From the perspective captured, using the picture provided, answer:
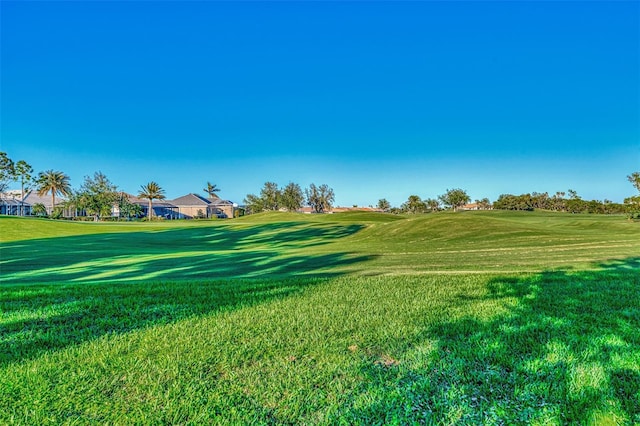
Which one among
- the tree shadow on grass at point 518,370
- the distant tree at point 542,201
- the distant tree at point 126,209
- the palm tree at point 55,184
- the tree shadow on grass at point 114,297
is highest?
the palm tree at point 55,184

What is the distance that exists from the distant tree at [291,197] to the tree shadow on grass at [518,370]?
78723 mm

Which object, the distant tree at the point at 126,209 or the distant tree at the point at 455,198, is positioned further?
the distant tree at the point at 126,209

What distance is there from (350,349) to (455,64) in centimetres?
4468

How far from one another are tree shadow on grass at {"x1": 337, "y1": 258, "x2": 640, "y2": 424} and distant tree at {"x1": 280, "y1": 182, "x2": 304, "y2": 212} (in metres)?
78.7

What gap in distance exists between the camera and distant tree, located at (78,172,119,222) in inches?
2539

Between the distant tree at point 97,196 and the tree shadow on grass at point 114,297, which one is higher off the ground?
the distant tree at point 97,196

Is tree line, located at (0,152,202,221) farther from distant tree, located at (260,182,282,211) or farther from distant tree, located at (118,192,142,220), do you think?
distant tree, located at (260,182,282,211)

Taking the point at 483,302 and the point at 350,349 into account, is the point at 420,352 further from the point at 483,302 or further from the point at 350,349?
the point at 483,302

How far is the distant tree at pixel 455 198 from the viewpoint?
6287 centimetres

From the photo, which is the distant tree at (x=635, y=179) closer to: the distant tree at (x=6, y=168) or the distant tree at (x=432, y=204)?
the distant tree at (x=432, y=204)

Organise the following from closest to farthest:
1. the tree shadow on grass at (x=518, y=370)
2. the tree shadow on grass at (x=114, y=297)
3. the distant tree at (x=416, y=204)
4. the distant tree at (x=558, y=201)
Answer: the tree shadow on grass at (x=518, y=370) → the tree shadow on grass at (x=114, y=297) → the distant tree at (x=558, y=201) → the distant tree at (x=416, y=204)

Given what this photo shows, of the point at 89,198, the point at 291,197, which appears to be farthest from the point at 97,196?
the point at 291,197

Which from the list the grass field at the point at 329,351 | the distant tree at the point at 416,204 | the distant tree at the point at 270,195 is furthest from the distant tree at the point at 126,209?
the grass field at the point at 329,351

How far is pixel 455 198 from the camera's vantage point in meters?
63.6
